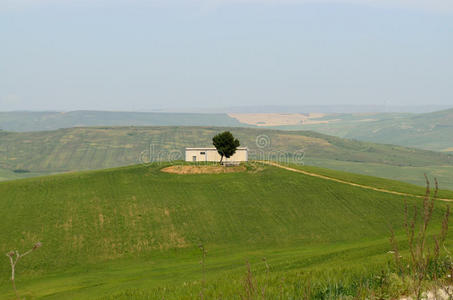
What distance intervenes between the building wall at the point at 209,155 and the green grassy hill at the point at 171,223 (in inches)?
343

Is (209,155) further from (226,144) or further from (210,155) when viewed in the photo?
(226,144)

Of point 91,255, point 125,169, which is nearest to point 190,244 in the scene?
point 91,255

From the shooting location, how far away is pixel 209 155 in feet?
329

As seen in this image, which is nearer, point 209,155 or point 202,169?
point 202,169

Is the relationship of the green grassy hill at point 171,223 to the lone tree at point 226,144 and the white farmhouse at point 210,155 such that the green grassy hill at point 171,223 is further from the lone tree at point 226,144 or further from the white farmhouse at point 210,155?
the white farmhouse at point 210,155

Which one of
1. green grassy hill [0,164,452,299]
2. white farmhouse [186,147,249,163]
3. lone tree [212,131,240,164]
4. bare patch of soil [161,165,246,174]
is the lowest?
green grassy hill [0,164,452,299]

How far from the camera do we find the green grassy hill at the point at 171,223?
157ft

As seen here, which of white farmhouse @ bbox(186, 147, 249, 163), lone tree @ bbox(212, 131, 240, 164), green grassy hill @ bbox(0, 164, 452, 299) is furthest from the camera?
white farmhouse @ bbox(186, 147, 249, 163)

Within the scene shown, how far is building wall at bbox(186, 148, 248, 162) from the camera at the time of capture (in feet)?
323

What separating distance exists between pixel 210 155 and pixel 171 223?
3642 cm

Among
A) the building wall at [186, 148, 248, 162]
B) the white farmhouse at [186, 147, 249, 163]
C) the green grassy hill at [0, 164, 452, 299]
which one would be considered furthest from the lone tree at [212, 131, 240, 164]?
the building wall at [186, 148, 248, 162]

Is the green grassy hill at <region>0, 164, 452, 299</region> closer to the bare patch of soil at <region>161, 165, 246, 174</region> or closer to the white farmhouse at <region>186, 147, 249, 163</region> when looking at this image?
the bare patch of soil at <region>161, 165, 246, 174</region>

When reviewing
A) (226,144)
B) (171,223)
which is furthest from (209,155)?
(171,223)

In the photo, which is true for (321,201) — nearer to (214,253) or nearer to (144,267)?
(214,253)
